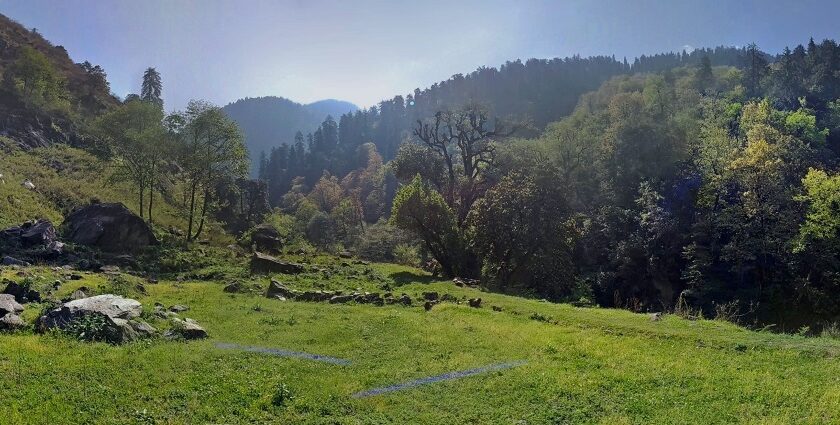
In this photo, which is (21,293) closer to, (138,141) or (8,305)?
(8,305)

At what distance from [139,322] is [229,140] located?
33646mm

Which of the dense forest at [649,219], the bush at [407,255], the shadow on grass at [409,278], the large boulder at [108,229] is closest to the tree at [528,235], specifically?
the dense forest at [649,219]

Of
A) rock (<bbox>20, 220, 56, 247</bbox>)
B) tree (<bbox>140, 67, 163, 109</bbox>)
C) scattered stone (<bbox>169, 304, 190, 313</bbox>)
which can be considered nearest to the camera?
scattered stone (<bbox>169, 304, 190, 313</bbox>)

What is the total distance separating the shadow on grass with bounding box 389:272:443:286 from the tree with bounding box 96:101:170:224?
79.9 ft

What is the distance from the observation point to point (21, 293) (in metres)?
18.5

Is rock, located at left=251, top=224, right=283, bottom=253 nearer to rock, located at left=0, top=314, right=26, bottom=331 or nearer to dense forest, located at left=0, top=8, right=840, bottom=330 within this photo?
dense forest, located at left=0, top=8, right=840, bottom=330

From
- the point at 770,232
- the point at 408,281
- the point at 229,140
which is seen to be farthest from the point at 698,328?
the point at 229,140

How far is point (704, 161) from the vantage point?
161 ft

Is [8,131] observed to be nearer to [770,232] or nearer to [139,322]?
[139,322]

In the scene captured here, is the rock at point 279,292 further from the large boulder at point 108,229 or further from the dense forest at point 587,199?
the large boulder at point 108,229

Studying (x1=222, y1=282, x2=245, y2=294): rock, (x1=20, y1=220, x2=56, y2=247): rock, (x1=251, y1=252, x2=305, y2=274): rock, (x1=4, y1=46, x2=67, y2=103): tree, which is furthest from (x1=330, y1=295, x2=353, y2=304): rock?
(x1=4, y1=46, x2=67, y2=103): tree

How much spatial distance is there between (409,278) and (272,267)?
28.7ft

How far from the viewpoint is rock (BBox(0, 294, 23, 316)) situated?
15.8 meters

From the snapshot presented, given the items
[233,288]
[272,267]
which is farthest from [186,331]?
[272,267]
